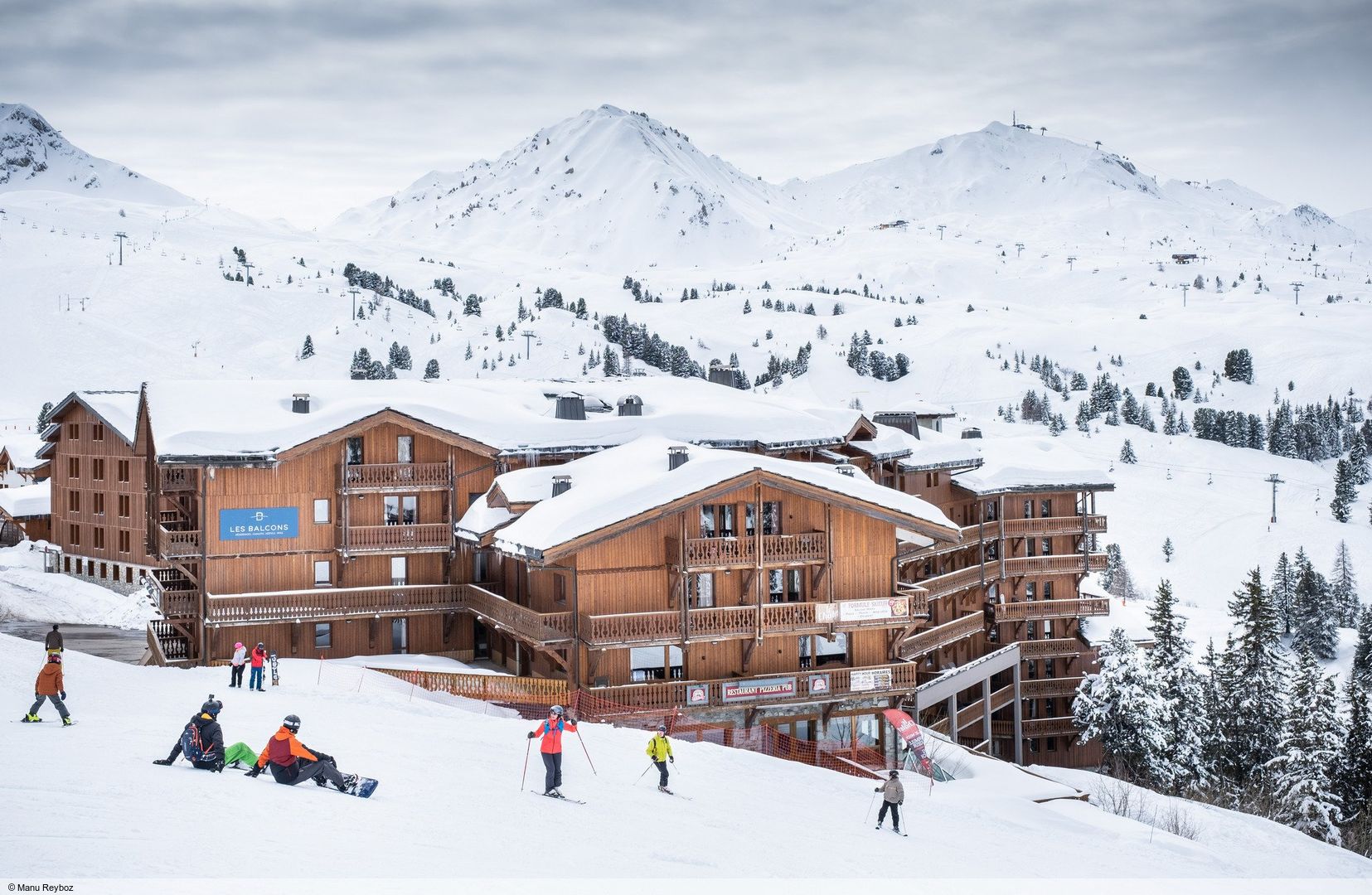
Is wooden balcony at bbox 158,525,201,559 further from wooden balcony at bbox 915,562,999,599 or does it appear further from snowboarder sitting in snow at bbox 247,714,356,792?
wooden balcony at bbox 915,562,999,599

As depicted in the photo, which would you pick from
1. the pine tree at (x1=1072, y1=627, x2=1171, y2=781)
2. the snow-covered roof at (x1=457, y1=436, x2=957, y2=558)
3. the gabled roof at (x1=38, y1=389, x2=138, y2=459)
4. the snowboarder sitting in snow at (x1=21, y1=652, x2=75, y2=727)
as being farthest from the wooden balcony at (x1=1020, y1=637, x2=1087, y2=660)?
the snowboarder sitting in snow at (x1=21, y1=652, x2=75, y2=727)

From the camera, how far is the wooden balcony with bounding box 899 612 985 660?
1818 inches

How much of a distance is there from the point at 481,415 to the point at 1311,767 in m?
34.7

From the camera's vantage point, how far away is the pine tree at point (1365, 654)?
73.4 metres

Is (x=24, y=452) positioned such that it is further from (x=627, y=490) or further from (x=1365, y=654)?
(x=1365, y=654)

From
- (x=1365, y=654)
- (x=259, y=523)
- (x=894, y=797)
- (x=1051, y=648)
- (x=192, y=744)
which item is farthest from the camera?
(x=1365, y=654)

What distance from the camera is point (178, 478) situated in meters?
41.3

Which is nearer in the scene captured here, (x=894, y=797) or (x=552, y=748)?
(x=552, y=748)

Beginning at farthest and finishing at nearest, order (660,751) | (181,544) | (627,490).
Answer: (181,544) < (627,490) < (660,751)

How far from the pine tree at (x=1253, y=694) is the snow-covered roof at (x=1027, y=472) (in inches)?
366

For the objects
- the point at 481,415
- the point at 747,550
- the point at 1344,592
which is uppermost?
the point at 481,415

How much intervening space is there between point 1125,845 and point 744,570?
44.2 feet

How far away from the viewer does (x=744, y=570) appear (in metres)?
38.0

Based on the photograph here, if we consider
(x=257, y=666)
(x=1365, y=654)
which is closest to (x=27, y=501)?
(x=257, y=666)
